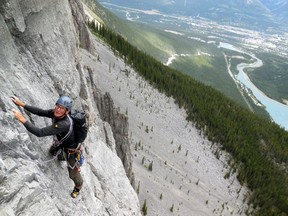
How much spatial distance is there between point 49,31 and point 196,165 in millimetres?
27185

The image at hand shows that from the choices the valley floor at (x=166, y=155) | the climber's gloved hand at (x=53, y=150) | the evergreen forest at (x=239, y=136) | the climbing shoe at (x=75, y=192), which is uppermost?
the climber's gloved hand at (x=53, y=150)

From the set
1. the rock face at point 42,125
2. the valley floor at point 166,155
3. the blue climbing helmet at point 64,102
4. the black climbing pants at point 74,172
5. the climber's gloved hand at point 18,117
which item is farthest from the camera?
the valley floor at point 166,155

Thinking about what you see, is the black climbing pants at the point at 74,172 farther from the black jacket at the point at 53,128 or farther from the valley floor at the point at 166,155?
the valley floor at the point at 166,155

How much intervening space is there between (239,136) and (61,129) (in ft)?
Result: 146

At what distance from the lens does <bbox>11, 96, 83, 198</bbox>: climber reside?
8.28m

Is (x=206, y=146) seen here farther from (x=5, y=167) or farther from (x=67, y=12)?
(x=5, y=167)

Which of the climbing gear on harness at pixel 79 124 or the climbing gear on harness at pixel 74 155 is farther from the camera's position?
the climbing gear on harness at pixel 74 155

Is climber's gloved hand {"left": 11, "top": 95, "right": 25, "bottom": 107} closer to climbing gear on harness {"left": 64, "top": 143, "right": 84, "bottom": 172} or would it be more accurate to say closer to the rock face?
the rock face

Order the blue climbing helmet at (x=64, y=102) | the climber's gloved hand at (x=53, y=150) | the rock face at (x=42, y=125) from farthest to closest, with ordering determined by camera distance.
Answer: the climber's gloved hand at (x=53, y=150)
the blue climbing helmet at (x=64, y=102)
the rock face at (x=42, y=125)

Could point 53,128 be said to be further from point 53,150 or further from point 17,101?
point 53,150

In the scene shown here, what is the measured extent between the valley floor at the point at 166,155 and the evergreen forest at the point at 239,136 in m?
2.03

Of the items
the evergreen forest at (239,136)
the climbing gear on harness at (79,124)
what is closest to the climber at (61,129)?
the climbing gear on harness at (79,124)

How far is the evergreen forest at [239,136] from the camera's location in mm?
39500

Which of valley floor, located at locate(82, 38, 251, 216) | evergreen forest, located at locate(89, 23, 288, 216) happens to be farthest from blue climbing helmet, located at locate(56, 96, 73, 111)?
evergreen forest, located at locate(89, 23, 288, 216)
